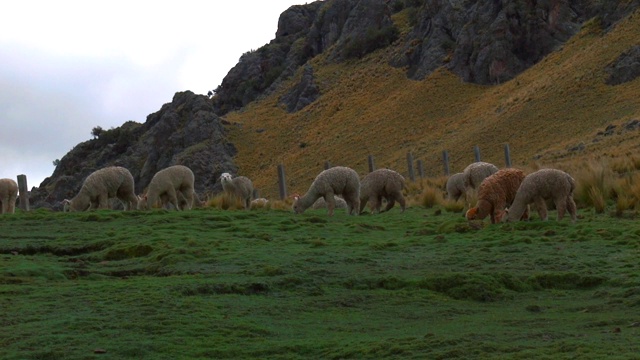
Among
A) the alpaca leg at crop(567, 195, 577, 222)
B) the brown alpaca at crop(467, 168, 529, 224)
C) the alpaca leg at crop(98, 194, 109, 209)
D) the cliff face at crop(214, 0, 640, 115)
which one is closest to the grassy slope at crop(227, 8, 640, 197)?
the cliff face at crop(214, 0, 640, 115)

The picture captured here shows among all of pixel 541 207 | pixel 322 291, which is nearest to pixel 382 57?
pixel 541 207

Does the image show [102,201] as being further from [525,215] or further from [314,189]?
[525,215]

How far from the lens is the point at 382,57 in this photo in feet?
320

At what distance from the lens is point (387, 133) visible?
79062 millimetres

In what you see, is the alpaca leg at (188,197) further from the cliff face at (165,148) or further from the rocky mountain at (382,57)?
the cliff face at (165,148)

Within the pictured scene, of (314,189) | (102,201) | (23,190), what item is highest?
(23,190)

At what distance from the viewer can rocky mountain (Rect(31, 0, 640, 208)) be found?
78438 mm

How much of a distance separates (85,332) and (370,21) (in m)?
95.3

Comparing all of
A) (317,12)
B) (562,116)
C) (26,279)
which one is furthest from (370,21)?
(26,279)

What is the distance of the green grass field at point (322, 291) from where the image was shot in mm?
8555

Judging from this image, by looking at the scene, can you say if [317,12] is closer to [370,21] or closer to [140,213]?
[370,21]

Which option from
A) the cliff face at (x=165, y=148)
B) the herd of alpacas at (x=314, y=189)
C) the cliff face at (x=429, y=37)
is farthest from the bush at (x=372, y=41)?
the herd of alpacas at (x=314, y=189)

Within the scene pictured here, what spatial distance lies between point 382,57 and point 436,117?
19.5 meters

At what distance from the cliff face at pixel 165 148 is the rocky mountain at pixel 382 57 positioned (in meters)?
0.09
